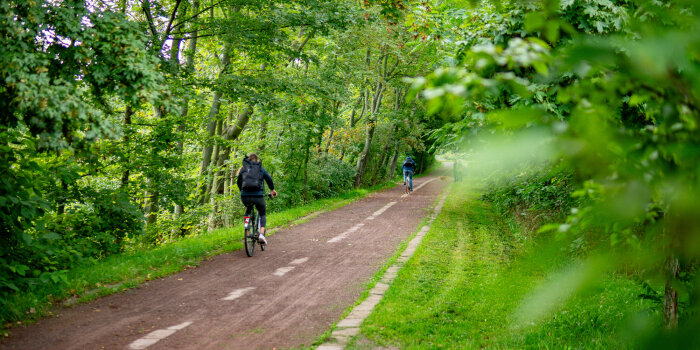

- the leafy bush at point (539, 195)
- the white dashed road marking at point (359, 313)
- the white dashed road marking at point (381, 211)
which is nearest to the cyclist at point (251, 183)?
the white dashed road marking at point (359, 313)

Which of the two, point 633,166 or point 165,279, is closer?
point 633,166

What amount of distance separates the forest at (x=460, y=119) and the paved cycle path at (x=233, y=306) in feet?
2.41

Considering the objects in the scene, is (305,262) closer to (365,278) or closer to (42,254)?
(365,278)

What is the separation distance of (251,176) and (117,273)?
330cm

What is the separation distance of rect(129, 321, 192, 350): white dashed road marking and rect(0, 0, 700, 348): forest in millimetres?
1440

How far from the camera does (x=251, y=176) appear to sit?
32.4 ft

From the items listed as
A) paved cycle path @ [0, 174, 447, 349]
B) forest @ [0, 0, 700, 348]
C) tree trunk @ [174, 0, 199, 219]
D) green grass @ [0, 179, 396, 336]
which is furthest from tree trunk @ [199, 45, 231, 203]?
paved cycle path @ [0, 174, 447, 349]

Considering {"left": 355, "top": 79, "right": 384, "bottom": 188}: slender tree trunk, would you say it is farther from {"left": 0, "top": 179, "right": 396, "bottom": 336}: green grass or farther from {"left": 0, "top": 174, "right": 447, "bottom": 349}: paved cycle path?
{"left": 0, "top": 174, "right": 447, "bottom": 349}: paved cycle path

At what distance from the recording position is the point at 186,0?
12.7m

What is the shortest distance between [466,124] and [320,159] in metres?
17.4

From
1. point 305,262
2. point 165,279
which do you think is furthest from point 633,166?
point 305,262

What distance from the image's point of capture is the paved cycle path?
5.07m

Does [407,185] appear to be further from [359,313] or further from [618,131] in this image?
[618,131]

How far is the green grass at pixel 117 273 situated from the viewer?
5.69 m
